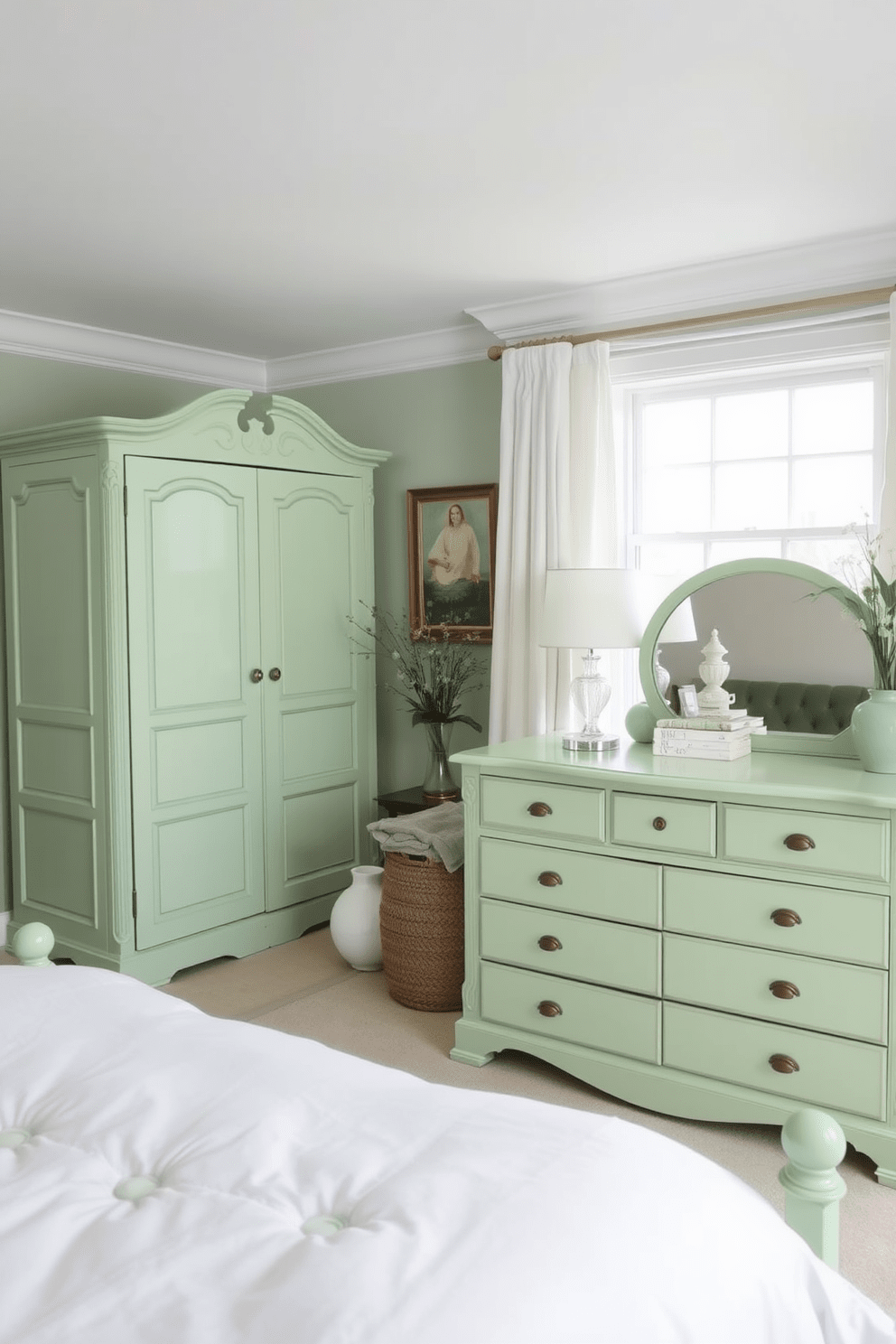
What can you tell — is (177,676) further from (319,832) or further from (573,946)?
(573,946)

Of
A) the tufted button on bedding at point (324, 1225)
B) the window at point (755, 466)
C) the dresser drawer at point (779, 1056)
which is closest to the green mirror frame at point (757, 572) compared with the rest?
the window at point (755, 466)

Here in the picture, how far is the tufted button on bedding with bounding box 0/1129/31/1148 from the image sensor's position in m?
1.35

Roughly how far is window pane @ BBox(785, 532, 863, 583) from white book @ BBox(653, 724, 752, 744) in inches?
29.3

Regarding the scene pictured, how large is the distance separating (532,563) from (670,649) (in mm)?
766

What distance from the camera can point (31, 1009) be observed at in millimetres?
1685

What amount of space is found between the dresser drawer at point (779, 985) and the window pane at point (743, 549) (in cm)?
145

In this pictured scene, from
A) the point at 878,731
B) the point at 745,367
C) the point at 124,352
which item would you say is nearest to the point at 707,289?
the point at 745,367

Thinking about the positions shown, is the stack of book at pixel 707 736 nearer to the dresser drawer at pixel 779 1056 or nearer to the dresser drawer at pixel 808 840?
the dresser drawer at pixel 808 840

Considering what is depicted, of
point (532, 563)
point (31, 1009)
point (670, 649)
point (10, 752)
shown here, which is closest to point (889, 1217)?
point (670, 649)

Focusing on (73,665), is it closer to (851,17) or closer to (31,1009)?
(31,1009)

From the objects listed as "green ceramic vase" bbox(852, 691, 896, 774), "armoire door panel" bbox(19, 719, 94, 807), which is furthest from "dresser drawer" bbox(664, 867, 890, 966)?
"armoire door panel" bbox(19, 719, 94, 807)

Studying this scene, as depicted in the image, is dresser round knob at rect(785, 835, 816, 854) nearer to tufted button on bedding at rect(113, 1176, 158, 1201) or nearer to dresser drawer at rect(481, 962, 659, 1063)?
dresser drawer at rect(481, 962, 659, 1063)

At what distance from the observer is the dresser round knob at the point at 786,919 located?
2664mm

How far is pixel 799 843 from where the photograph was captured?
2646 millimetres
